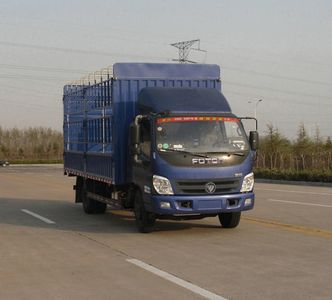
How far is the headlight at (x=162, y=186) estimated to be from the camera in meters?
10.7

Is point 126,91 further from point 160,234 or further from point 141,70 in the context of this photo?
point 160,234

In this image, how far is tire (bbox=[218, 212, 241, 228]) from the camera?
471 inches

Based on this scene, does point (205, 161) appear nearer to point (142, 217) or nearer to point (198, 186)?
point (198, 186)

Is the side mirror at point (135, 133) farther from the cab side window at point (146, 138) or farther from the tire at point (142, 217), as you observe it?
the tire at point (142, 217)

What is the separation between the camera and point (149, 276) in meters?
7.58

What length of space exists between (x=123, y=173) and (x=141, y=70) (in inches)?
88.5

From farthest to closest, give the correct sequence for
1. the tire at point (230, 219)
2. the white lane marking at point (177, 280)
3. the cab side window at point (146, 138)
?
1. the tire at point (230, 219)
2. the cab side window at point (146, 138)
3. the white lane marking at point (177, 280)

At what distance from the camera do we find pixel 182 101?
11602 mm

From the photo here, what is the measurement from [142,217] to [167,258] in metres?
2.70

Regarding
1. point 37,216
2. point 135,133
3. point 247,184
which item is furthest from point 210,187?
point 37,216

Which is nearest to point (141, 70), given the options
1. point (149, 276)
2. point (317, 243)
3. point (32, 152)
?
point (317, 243)

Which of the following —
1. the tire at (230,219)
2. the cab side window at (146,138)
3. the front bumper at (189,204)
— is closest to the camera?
the front bumper at (189,204)

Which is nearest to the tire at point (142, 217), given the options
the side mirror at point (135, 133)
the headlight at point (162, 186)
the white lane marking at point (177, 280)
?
the headlight at point (162, 186)

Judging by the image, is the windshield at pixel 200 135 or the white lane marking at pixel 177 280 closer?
the white lane marking at pixel 177 280
